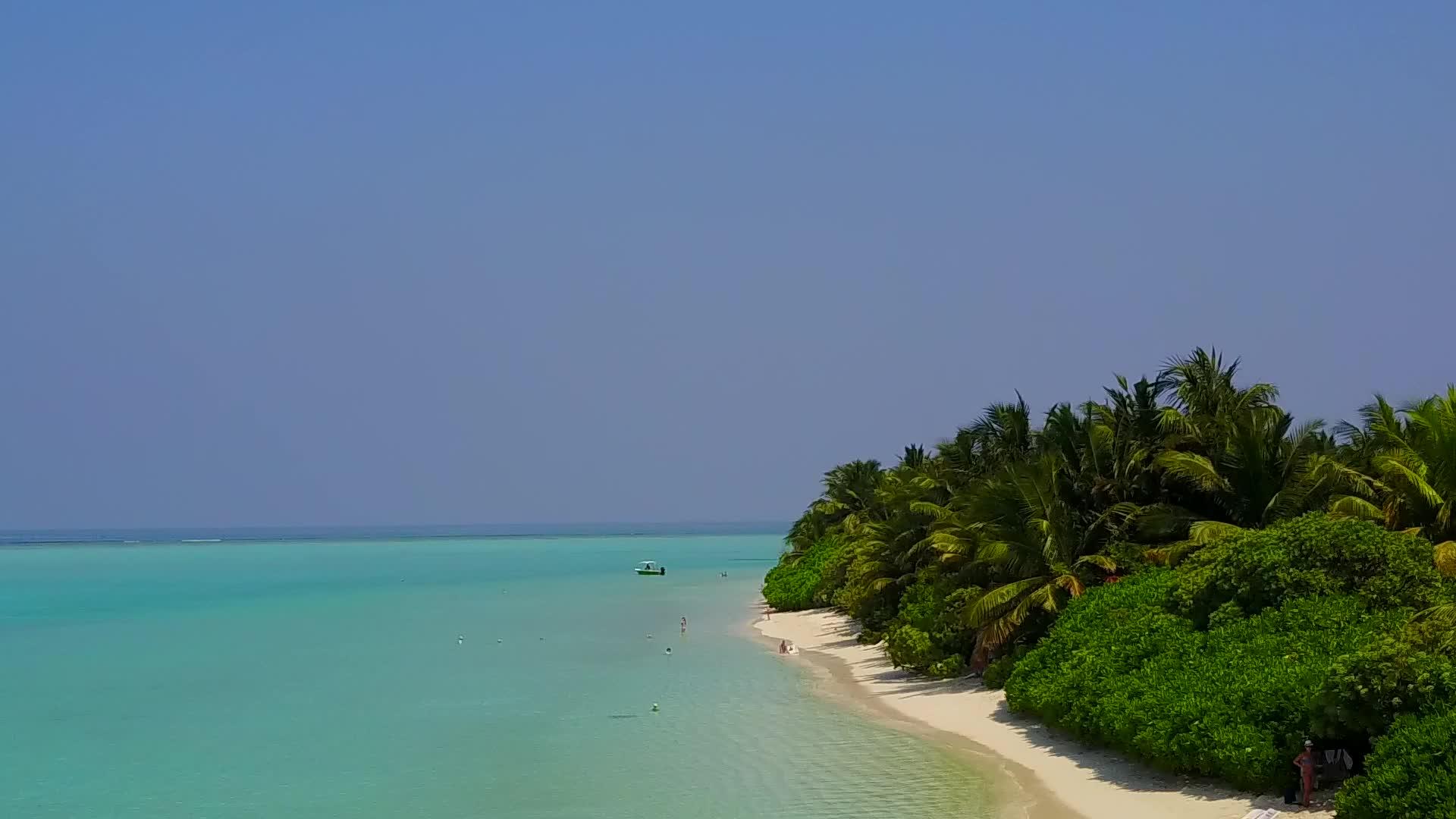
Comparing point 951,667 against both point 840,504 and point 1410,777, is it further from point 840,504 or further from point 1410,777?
point 840,504

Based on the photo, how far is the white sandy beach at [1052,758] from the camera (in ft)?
59.6

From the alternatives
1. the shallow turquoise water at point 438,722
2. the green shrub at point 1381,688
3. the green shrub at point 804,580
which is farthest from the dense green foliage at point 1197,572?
the green shrub at point 804,580

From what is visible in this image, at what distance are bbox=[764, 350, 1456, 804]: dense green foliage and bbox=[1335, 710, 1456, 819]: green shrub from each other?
55 centimetres

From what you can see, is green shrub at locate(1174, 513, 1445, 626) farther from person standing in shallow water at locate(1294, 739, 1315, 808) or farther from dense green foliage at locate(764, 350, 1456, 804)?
person standing in shallow water at locate(1294, 739, 1315, 808)

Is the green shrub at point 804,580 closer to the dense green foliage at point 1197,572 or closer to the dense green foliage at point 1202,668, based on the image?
the dense green foliage at point 1197,572

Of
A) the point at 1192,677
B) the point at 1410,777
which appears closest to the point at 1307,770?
the point at 1410,777

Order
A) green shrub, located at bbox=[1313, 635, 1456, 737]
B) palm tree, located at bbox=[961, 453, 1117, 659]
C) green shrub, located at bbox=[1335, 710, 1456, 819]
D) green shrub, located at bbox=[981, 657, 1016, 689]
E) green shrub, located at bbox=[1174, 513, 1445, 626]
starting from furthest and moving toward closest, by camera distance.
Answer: green shrub, located at bbox=[981, 657, 1016, 689] < palm tree, located at bbox=[961, 453, 1117, 659] < green shrub, located at bbox=[1174, 513, 1445, 626] < green shrub, located at bbox=[1313, 635, 1456, 737] < green shrub, located at bbox=[1335, 710, 1456, 819]

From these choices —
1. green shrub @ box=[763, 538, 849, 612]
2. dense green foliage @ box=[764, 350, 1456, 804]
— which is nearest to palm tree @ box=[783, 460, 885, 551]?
green shrub @ box=[763, 538, 849, 612]

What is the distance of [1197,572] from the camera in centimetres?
2339

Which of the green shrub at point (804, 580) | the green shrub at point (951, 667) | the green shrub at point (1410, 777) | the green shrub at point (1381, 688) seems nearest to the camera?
the green shrub at point (1410, 777)

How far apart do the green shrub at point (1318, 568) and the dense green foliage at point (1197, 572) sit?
0.03m

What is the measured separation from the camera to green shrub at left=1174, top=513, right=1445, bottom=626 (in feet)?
66.0

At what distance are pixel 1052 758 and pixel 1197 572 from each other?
14.9 ft

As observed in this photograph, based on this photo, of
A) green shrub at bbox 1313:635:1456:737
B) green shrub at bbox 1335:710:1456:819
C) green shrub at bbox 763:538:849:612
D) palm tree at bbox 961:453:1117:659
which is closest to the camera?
green shrub at bbox 1335:710:1456:819
